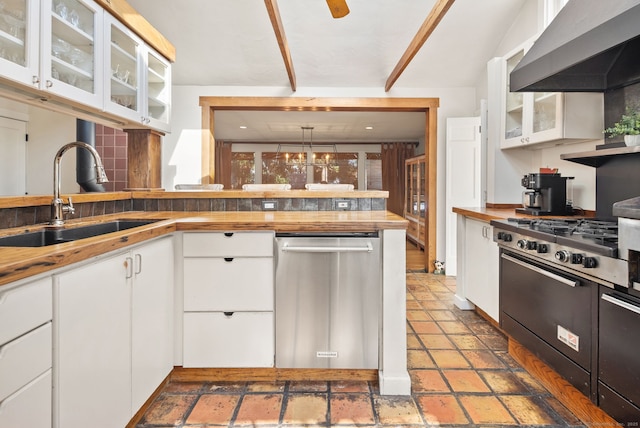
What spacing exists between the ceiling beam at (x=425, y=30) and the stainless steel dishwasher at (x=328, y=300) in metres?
1.90

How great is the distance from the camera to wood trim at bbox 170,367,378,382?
199 cm

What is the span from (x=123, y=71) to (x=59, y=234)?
44.8 inches

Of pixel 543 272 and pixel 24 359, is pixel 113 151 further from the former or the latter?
pixel 543 272

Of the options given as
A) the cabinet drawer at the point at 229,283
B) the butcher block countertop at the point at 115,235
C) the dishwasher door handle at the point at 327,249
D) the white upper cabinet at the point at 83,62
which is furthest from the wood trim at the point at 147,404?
the white upper cabinet at the point at 83,62

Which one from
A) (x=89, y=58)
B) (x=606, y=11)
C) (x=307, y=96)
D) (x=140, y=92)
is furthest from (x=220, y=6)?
(x=606, y=11)

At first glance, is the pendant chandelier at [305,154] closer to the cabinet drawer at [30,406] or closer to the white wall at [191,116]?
the white wall at [191,116]

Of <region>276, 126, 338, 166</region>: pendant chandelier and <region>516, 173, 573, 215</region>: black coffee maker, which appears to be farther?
<region>276, 126, 338, 166</region>: pendant chandelier

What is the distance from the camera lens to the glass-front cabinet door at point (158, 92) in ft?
8.65

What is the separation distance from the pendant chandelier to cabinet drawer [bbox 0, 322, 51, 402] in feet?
28.0

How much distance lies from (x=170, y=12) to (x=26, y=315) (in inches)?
144

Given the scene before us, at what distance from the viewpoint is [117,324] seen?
1390mm

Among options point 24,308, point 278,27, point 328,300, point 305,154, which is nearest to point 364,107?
point 278,27

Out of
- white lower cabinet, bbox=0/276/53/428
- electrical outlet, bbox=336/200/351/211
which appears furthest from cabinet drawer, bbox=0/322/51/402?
electrical outlet, bbox=336/200/351/211

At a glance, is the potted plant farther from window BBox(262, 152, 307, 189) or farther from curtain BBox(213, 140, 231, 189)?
curtain BBox(213, 140, 231, 189)
